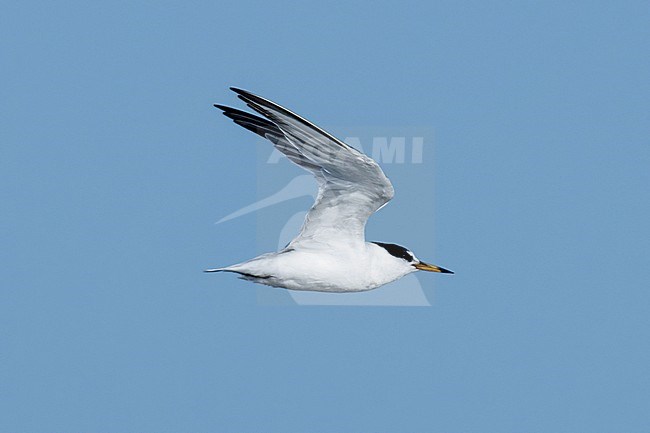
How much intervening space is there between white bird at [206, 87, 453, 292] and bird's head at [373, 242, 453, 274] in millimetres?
13

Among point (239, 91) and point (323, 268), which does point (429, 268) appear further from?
point (239, 91)

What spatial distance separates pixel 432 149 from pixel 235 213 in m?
1.59

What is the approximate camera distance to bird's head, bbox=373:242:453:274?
889 centimetres

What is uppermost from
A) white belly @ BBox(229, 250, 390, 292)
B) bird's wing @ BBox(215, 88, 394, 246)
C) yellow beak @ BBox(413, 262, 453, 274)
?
bird's wing @ BBox(215, 88, 394, 246)

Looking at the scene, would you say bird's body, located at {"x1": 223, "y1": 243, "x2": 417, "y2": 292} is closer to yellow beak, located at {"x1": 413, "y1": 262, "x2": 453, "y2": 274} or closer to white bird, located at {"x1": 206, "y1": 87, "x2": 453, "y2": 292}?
white bird, located at {"x1": 206, "y1": 87, "x2": 453, "y2": 292}

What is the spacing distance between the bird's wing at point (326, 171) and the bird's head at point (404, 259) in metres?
0.28

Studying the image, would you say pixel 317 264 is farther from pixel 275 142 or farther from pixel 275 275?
pixel 275 142

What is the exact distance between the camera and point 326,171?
8453 mm

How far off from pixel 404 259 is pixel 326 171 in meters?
1.02

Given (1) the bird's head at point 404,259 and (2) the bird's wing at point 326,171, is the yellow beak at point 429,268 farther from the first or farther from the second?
(2) the bird's wing at point 326,171

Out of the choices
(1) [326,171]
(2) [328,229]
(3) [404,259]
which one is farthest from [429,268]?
(1) [326,171]

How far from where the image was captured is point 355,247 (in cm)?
870

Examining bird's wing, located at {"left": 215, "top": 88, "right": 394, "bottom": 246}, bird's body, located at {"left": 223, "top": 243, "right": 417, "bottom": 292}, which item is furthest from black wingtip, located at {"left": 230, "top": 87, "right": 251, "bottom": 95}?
bird's body, located at {"left": 223, "top": 243, "right": 417, "bottom": 292}

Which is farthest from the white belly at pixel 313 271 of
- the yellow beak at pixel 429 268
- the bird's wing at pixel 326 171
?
the yellow beak at pixel 429 268
